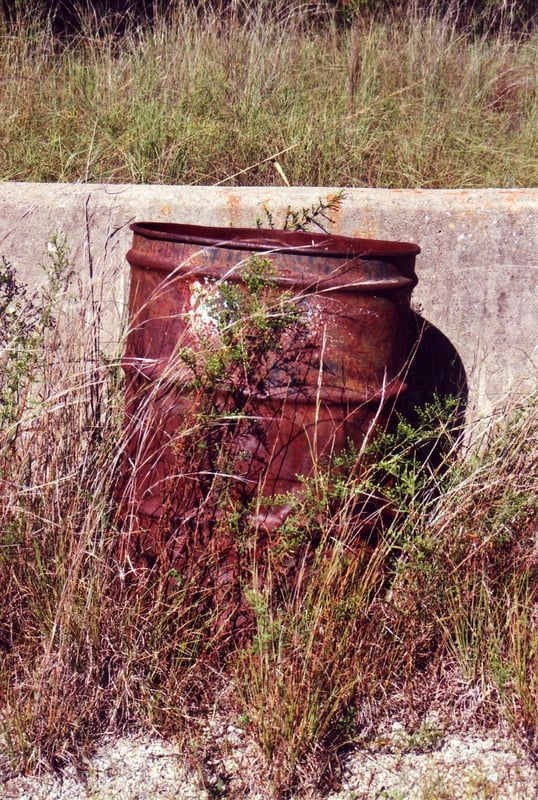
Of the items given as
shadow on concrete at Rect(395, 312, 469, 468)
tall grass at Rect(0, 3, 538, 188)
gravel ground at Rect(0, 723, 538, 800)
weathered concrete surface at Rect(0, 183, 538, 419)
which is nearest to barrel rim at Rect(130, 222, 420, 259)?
weathered concrete surface at Rect(0, 183, 538, 419)


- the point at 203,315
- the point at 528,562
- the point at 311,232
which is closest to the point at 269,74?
the point at 311,232

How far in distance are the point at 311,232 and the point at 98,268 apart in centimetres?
79

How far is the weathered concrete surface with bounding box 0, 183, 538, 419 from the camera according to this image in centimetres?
322

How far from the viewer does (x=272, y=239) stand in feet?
9.03

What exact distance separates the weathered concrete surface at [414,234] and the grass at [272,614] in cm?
65

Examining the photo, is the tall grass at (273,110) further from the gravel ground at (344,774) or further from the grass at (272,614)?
the gravel ground at (344,774)

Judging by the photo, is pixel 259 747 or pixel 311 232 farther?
pixel 311 232

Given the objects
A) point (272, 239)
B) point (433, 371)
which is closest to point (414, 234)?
point (433, 371)

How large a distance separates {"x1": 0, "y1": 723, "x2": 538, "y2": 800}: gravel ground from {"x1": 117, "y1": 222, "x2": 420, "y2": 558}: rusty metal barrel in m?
0.60

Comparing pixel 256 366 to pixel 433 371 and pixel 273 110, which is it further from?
pixel 273 110

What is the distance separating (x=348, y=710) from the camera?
2391mm

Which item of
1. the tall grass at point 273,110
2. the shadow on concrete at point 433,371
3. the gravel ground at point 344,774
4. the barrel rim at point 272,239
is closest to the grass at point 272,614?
the gravel ground at point 344,774

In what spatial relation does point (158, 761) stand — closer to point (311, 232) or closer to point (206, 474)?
point (206, 474)

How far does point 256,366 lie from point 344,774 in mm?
1097
